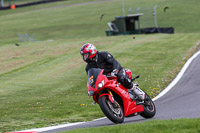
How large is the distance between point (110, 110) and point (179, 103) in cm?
359

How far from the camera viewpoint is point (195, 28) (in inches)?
1807

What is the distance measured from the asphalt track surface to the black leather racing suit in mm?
887

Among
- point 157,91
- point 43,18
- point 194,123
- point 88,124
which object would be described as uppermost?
point 194,123

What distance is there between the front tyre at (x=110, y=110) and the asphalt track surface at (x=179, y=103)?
280 mm

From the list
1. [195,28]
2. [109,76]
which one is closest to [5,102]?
[109,76]

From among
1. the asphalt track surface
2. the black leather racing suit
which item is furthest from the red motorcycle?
the asphalt track surface

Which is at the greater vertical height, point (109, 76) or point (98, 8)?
point (109, 76)

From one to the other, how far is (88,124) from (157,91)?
5.00 metres

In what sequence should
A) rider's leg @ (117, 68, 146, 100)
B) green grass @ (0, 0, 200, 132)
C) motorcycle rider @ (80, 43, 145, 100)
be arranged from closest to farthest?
motorcycle rider @ (80, 43, 145, 100) < rider's leg @ (117, 68, 146, 100) < green grass @ (0, 0, 200, 132)

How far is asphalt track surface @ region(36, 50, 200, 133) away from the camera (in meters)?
8.99

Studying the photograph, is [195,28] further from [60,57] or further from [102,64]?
[102,64]

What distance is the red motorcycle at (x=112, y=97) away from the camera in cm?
802

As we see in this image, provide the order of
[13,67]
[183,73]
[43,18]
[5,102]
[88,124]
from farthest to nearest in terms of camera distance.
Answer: [43,18] < [13,67] < [183,73] < [5,102] < [88,124]

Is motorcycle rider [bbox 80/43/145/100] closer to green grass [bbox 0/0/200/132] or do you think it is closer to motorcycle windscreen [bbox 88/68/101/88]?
motorcycle windscreen [bbox 88/68/101/88]
